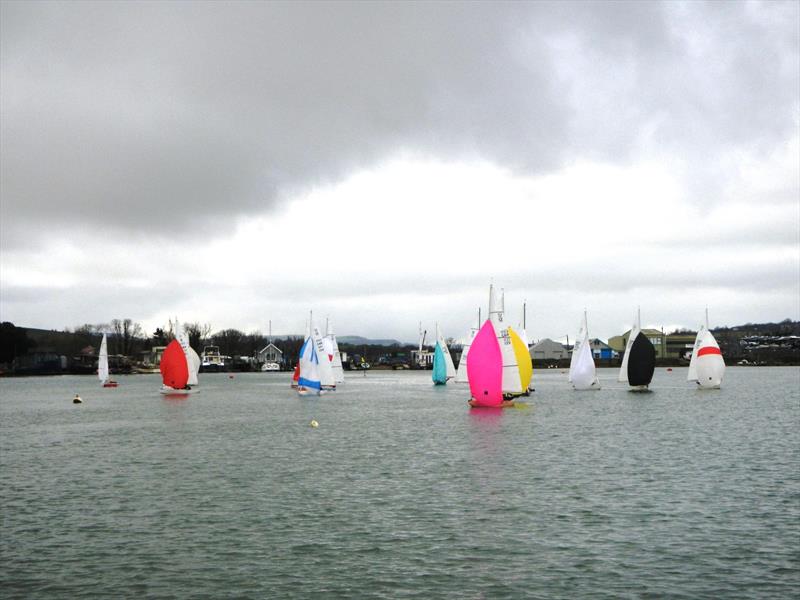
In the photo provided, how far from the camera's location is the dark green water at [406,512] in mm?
16453

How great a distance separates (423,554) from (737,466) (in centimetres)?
1764

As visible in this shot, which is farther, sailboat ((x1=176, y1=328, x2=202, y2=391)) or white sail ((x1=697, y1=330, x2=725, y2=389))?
white sail ((x1=697, y1=330, x2=725, y2=389))

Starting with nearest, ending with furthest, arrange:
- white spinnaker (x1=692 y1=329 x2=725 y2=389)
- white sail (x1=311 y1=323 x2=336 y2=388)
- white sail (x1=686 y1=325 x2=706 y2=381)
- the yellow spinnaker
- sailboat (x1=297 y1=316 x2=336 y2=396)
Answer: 1. the yellow spinnaker
2. white sail (x1=311 y1=323 x2=336 y2=388)
3. sailboat (x1=297 y1=316 x2=336 y2=396)
4. white sail (x1=686 y1=325 x2=706 y2=381)
5. white spinnaker (x1=692 y1=329 x2=725 y2=389)

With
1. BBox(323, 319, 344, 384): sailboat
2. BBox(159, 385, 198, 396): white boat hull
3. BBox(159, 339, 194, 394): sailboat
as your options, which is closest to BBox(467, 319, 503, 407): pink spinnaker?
BBox(323, 319, 344, 384): sailboat

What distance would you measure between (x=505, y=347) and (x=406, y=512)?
36.2 m

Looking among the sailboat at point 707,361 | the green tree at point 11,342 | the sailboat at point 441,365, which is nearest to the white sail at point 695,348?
the sailboat at point 707,361

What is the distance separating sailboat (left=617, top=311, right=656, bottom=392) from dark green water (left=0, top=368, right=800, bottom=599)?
1323 inches

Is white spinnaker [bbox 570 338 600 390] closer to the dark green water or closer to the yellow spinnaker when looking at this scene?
the yellow spinnaker

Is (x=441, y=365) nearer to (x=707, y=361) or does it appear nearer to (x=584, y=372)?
(x=584, y=372)

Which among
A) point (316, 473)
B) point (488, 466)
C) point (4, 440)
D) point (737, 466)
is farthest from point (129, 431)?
point (737, 466)

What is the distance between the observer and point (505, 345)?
5825 cm

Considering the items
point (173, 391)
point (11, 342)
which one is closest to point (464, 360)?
point (173, 391)

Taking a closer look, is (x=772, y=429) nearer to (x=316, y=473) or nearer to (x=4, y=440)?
(x=316, y=473)

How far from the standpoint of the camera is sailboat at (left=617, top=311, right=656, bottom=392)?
8106 centimetres
